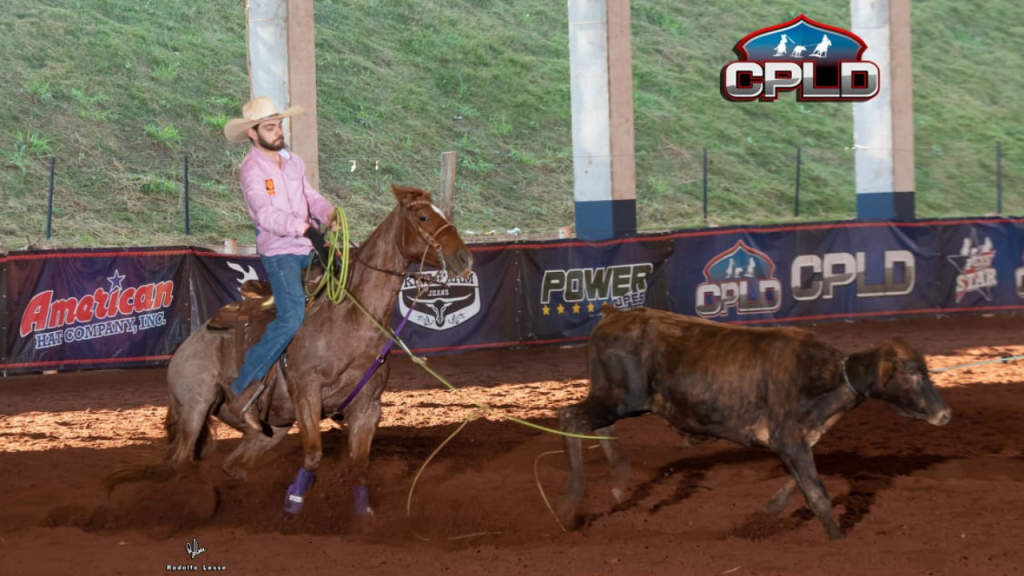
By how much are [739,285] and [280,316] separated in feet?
37.7

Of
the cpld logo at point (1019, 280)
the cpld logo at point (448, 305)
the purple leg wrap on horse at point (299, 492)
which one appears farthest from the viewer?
the cpld logo at point (1019, 280)

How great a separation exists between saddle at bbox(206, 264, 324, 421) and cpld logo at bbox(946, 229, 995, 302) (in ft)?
47.4

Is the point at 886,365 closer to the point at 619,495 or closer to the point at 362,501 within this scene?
the point at 619,495

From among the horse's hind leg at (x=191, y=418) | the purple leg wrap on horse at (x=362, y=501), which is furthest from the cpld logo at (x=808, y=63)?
the purple leg wrap on horse at (x=362, y=501)

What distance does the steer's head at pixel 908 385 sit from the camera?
6.31 meters

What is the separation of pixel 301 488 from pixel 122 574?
1.59m

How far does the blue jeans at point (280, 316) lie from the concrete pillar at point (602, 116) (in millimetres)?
13957

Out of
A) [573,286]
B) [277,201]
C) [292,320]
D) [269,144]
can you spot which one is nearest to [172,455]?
[292,320]

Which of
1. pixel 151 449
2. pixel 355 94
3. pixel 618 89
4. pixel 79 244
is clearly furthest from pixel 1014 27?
pixel 151 449

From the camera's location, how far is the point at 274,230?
24.1ft

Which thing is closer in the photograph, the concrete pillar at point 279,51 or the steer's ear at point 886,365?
the steer's ear at point 886,365

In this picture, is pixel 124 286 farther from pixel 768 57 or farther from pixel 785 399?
pixel 768 57

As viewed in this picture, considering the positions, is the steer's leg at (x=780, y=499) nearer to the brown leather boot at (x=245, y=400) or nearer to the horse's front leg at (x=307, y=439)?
the horse's front leg at (x=307, y=439)

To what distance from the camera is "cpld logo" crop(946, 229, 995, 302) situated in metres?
18.9
